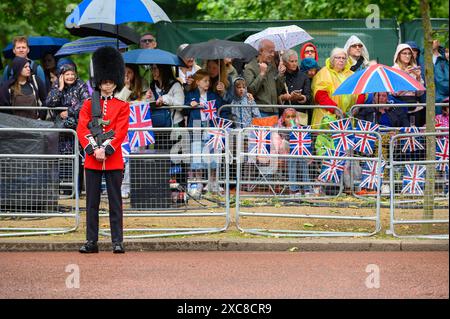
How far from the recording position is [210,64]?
1745cm

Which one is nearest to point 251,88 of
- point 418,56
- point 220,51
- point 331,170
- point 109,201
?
point 220,51

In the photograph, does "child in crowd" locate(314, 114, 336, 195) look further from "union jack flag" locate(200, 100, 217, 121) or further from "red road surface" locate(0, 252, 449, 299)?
"union jack flag" locate(200, 100, 217, 121)

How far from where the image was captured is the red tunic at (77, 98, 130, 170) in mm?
12852

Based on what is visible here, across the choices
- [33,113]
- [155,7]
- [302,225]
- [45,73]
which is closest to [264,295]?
[302,225]

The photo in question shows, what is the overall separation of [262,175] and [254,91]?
3747 millimetres

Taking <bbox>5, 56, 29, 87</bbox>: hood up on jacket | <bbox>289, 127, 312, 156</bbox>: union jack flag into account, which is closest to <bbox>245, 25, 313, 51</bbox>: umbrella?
<bbox>5, 56, 29, 87</bbox>: hood up on jacket

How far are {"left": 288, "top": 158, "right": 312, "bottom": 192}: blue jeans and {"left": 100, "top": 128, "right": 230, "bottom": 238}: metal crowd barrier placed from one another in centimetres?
83

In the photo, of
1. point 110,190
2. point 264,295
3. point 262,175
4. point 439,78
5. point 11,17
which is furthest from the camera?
point 11,17

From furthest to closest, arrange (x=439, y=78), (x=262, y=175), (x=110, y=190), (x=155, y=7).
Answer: (x=439, y=78)
(x=155, y=7)
(x=262, y=175)
(x=110, y=190)

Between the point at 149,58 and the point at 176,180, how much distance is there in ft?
9.85

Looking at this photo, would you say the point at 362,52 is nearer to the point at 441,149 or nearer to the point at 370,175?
the point at 441,149

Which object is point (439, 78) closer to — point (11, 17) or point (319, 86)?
point (319, 86)

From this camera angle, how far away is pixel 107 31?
18.0m

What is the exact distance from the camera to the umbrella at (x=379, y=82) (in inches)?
623
